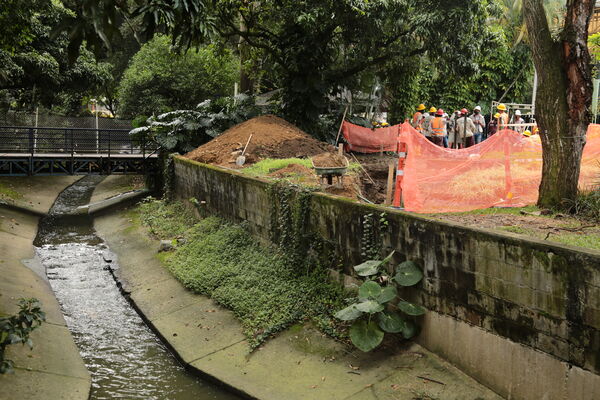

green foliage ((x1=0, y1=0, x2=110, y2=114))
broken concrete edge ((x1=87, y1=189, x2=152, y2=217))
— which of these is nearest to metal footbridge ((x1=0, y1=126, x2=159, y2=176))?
broken concrete edge ((x1=87, y1=189, x2=152, y2=217))

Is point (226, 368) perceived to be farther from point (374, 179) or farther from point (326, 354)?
point (374, 179)

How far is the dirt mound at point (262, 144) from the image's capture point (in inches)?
655

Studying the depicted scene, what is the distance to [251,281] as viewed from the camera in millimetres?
11508

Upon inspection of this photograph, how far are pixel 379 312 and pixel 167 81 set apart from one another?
2190cm

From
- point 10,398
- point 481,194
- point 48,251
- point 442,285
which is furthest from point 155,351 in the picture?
point 48,251

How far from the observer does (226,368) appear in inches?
366

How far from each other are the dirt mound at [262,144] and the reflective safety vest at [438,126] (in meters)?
3.04

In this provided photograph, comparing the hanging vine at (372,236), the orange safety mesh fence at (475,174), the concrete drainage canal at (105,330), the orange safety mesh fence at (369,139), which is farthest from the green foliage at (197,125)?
the hanging vine at (372,236)

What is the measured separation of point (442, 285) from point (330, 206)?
2825 millimetres

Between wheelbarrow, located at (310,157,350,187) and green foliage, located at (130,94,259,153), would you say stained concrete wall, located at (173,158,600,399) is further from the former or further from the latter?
green foliage, located at (130,94,259,153)

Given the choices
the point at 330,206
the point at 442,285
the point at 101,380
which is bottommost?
the point at 101,380

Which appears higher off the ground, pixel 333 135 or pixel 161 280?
pixel 333 135

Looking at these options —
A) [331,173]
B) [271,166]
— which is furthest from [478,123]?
[331,173]

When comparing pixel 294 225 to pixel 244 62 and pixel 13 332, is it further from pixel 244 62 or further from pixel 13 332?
pixel 244 62
